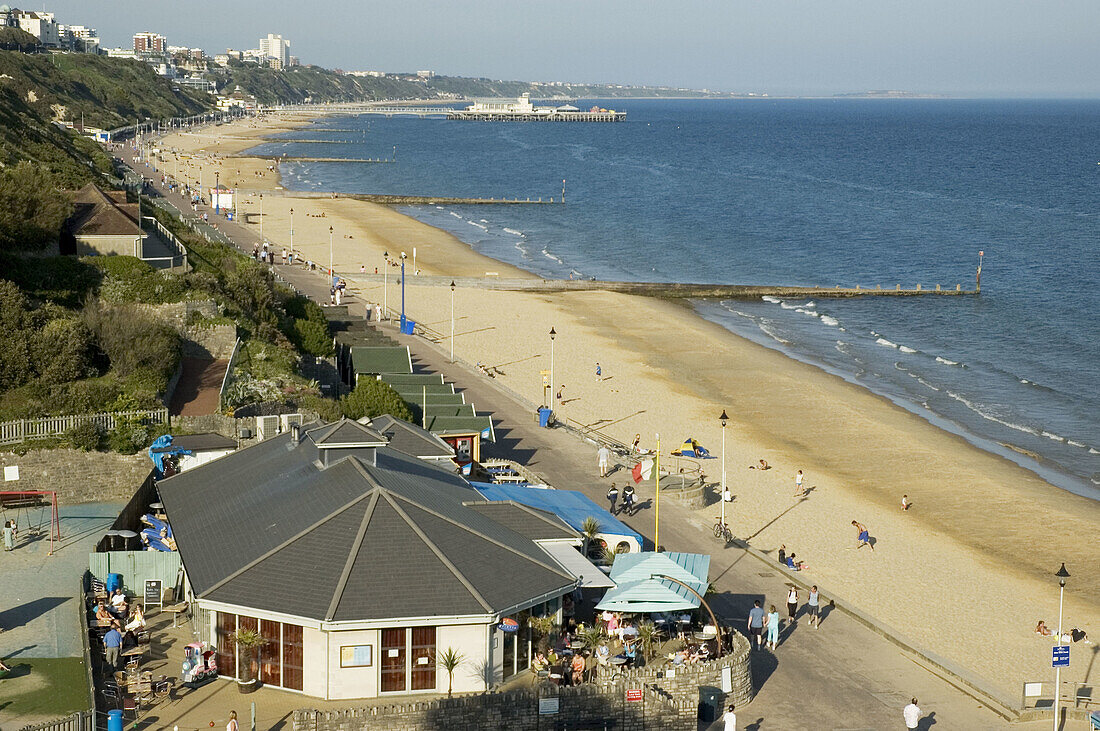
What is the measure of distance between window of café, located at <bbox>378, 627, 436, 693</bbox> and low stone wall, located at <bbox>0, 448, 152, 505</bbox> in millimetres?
10885

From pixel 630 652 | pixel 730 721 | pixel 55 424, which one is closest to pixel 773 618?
pixel 630 652

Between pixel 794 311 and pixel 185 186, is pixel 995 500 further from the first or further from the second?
pixel 185 186

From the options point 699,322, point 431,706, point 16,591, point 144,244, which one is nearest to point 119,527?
point 16,591

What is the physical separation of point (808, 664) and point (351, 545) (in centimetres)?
862

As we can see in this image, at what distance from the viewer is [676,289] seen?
66688 mm

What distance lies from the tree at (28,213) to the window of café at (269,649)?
22.1 m

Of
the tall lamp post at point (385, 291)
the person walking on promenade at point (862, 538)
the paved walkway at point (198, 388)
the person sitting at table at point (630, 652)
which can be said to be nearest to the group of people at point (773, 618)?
the person sitting at table at point (630, 652)

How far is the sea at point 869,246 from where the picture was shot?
4825 centimetres

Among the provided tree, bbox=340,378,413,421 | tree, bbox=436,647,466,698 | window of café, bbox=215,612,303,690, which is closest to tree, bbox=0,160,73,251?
tree, bbox=340,378,413,421

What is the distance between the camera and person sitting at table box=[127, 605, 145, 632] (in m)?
20.0

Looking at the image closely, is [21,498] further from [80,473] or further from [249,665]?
[249,665]

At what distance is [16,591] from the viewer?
70.8 ft

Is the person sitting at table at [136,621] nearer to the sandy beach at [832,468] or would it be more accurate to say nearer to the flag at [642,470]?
the sandy beach at [832,468]

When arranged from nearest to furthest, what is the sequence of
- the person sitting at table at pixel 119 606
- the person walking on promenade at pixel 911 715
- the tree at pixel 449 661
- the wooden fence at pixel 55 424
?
the tree at pixel 449 661, the person walking on promenade at pixel 911 715, the person sitting at table at pixel 119 606, the wooden fence at pixel 55 424
